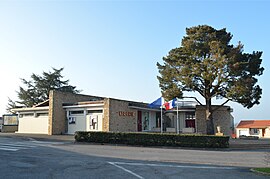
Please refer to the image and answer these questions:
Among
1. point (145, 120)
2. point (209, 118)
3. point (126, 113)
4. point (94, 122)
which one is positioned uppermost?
point (126, 113)

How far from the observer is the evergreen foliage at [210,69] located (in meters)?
27.1

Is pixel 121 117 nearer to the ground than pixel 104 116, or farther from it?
nearer to the ground

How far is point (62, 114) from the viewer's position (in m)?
29.1

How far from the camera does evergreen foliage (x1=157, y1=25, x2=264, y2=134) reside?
27125mm

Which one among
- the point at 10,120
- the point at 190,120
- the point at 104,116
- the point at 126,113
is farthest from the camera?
the point at 10,120

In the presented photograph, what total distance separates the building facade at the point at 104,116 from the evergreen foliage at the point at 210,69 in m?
3.22

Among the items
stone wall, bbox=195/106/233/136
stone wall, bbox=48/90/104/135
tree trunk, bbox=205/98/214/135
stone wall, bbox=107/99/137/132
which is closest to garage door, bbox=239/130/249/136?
stone wall, bbox=195/106/233/136

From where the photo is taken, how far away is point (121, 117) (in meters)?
27.4

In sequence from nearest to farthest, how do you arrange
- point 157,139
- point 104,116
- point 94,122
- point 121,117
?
1. point 157,139
2. point 104,116
3. point 94,122
4. point 121,117

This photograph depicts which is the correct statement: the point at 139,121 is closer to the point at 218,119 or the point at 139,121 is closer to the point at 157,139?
the point at 218,119

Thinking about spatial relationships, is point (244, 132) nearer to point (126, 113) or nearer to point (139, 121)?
point (139, 121)

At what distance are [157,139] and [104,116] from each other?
783 cm

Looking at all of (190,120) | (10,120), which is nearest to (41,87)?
(10,120)

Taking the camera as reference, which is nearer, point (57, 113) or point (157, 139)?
point (157, 139)
